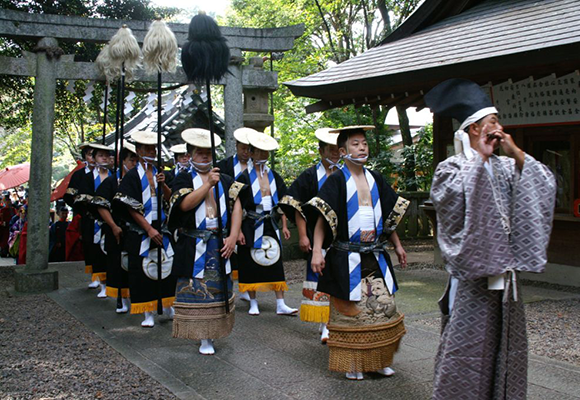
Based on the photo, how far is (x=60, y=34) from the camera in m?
9.14

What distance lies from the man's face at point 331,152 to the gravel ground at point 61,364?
2741 mm

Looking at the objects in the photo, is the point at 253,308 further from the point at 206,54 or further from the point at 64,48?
the point at 64,48

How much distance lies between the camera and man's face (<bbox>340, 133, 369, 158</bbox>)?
5082mm

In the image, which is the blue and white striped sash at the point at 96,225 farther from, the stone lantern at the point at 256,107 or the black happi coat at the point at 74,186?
the stone lantern at the point at 256,107

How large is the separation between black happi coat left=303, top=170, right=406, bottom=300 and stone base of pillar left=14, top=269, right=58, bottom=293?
5.65 metres

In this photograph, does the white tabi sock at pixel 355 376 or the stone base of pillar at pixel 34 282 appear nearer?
the white tabi sock at pixel 355 376

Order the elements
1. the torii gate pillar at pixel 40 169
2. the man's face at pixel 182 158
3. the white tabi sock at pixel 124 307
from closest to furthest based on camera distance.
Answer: the white tabi sock at pixel 124 307 → the man's face at pixel 182 158 → the torii gate pillar at pixel 40 169

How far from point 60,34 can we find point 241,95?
2.71 metres

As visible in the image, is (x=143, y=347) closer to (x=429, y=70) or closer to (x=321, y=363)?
(x=321, y=363)

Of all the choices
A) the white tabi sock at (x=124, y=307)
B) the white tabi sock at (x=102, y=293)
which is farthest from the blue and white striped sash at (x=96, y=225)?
the white tabi sock at (x=124, y=307)

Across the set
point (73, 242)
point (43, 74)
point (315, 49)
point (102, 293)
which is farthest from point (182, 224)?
point (315, 49)

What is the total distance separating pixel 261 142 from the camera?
7.29 metres

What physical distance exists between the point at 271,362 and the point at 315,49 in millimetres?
17625

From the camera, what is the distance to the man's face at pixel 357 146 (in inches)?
200
